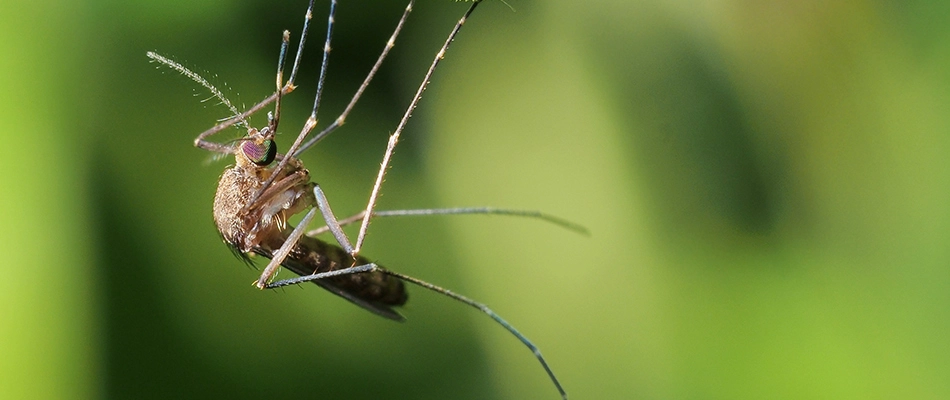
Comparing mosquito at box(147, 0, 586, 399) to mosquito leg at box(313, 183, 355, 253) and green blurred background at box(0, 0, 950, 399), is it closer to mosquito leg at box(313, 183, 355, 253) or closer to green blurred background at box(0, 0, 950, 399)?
mosquito leg at box(313, 183, 355, 253)

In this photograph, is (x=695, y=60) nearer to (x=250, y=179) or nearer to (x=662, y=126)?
(x=662, y=126)

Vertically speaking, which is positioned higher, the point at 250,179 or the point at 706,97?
the point at 706,97

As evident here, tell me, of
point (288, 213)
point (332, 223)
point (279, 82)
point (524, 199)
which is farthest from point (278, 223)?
point (524, 199)

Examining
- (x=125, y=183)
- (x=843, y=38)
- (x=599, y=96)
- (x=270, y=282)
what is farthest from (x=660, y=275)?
(x=125, y=183)

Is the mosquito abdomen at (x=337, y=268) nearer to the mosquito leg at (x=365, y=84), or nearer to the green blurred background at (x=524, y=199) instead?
the mosquito leg at (x=365, y=84)

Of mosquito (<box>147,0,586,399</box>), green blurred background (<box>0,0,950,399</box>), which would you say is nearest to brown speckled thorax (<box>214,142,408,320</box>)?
mosquito (<box>147,0,586,399</box>)

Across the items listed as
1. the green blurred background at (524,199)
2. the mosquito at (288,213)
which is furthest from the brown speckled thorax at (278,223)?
the green blurred background at (524,199)
